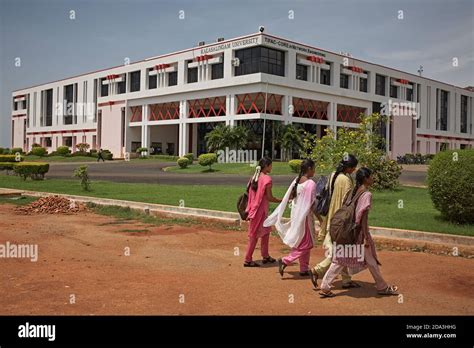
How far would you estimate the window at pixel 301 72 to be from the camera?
48531 mm

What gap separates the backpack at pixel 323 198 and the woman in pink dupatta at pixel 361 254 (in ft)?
1.98

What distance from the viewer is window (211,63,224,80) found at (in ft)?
159

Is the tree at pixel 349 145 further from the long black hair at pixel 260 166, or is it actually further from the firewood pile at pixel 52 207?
the firewood pile at pixel 52 207

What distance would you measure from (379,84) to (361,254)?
57.9 m

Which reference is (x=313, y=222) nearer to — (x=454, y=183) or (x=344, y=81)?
(x=454, y=183)

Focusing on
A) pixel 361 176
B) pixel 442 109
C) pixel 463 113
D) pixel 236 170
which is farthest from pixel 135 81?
pixel 361 176

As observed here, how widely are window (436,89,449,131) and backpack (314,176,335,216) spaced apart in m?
69.7

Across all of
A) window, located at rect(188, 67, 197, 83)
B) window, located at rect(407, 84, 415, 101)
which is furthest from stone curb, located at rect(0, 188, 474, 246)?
window, located at rect(407, 84, 415, 101)

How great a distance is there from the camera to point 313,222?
19.7 feet

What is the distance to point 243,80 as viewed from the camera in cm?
4497

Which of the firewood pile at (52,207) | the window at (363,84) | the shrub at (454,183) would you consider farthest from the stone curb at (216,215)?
the window at (363,84)

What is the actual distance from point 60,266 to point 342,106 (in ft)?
169

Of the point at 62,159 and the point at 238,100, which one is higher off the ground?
the point at 238,100

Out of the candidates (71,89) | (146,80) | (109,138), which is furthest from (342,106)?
(71,89)
